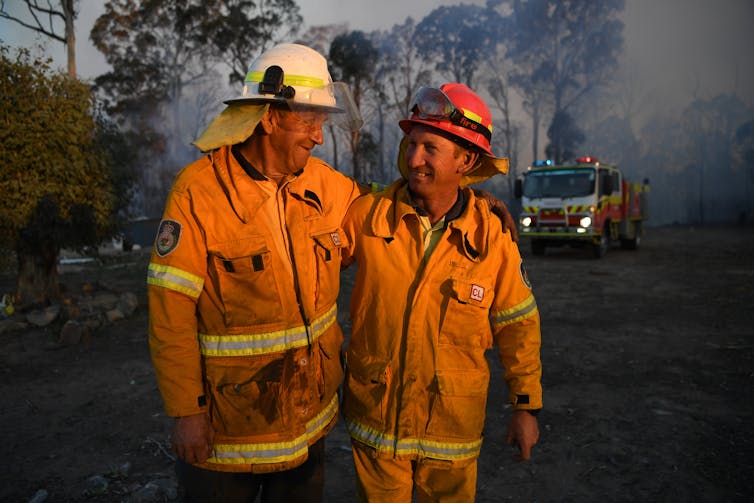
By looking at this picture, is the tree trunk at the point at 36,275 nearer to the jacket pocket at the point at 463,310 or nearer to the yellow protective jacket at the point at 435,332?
the yellow protective jacket at the point at 435,332

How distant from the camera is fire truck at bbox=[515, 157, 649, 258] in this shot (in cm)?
1341

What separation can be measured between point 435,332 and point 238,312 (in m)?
0.76

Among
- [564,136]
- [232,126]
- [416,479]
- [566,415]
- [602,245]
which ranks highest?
[564,136]

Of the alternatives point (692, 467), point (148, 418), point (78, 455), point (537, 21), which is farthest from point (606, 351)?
point (537, 21)

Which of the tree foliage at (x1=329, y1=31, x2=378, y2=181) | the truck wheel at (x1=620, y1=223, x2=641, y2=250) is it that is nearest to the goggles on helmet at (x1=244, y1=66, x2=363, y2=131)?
the truck wheel at (x1=620, y1=223, x2=641, y2=250)

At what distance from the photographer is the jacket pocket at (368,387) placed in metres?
1.97

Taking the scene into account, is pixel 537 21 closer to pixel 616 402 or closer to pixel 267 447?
pixel 616 402

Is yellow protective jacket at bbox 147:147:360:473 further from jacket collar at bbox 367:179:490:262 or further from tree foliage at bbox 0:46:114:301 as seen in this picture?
tree foliage at bbox 0:46:114:301

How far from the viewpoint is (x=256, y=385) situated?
1797mm

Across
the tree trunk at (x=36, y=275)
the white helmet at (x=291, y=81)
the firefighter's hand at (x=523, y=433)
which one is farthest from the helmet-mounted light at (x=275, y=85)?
the tree trunk at (x=36, y=275)

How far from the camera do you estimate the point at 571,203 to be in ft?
44.3

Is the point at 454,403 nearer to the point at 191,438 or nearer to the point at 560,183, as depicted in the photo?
the point at 191,438

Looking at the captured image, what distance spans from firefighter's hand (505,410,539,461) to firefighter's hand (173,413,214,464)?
3.86ft

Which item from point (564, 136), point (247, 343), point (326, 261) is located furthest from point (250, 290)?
point (564, 136)
